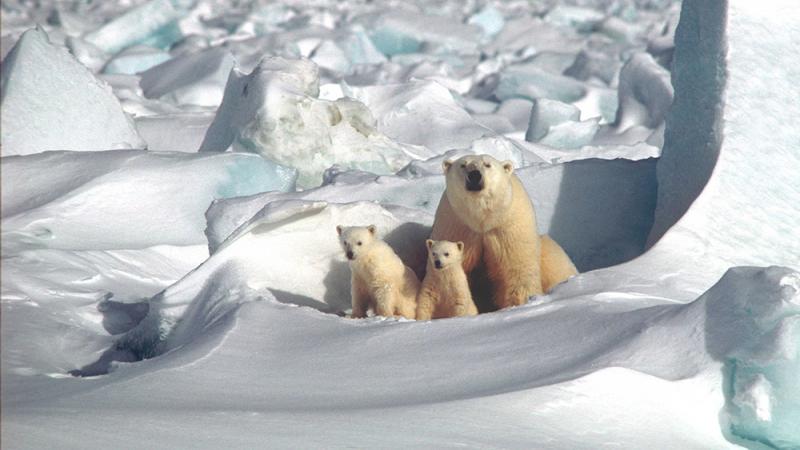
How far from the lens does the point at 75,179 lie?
4473mm

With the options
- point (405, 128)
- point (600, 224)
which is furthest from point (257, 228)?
point (405, 128)

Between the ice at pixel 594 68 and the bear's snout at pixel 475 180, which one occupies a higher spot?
the bear's snout at pixel 475 180

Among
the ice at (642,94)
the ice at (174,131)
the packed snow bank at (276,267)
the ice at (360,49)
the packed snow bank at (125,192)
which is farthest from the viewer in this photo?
the ice at (360,49)

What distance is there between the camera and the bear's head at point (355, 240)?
3.74 metres

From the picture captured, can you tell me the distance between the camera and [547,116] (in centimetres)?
704

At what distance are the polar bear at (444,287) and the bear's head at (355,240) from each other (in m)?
0.21

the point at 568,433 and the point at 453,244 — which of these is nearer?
the point at 568,433

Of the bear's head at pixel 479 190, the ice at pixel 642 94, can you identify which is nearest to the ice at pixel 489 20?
the ice at pixel 642 94

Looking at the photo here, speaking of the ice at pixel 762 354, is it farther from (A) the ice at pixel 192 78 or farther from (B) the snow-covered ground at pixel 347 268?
(A) the ice at pixel 192 78

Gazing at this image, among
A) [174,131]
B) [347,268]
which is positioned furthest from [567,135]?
[347,268]

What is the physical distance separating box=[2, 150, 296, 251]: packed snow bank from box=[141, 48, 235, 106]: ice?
306cm

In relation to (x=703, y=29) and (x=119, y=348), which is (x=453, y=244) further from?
(x=703, y=29)

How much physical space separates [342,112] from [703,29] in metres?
1.96

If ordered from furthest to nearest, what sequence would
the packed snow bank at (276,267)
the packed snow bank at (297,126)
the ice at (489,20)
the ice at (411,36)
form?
the ice at (489,20) → the ice at (411,36) → the packed snow bank at (297,126) → the packed snow bank at (276,267)
